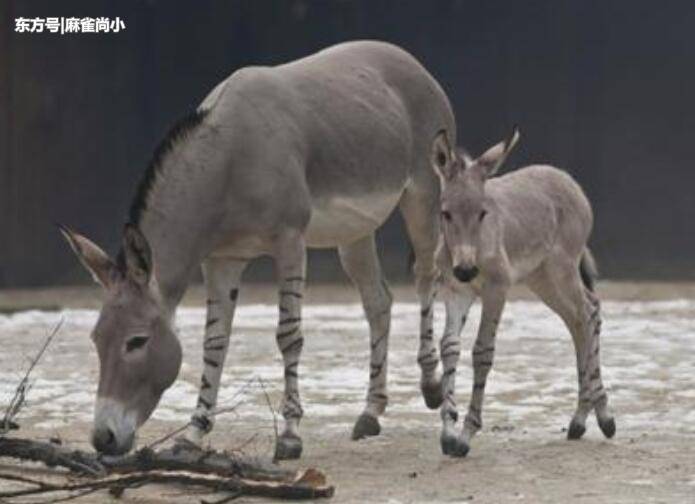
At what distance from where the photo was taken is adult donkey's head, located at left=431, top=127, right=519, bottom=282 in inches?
291

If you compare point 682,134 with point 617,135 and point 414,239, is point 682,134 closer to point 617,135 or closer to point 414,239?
point 617,135

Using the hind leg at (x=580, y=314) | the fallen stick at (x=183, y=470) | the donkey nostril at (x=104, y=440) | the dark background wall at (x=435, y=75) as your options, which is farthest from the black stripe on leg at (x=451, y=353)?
the dark background wall at (x=435, y=75)

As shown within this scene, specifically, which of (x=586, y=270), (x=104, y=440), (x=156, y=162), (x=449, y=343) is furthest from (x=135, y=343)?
(x=586, y=270)

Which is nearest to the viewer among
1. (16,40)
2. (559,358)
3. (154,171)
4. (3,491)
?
(3,491)

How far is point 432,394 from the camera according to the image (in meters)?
9.02

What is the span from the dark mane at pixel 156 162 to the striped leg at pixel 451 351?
1.29m

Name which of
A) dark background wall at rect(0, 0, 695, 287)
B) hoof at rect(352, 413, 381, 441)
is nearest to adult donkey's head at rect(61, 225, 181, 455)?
hoof at rect(352, 413, 381, 441)

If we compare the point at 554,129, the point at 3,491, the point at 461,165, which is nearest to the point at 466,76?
the point at 554,129

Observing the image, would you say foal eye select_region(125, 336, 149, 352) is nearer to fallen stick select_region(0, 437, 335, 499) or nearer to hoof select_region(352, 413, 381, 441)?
fallen stick select_region(0, 437, 335, 499)

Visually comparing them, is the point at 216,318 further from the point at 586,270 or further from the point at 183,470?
the point at 586,270

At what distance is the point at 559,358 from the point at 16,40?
659 centimetres

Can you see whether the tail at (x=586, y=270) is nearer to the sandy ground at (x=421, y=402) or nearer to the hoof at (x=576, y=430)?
the sandy ground at (x=421, y=402)

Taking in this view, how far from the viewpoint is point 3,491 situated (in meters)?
6.74

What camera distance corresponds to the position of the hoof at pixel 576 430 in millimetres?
8055
